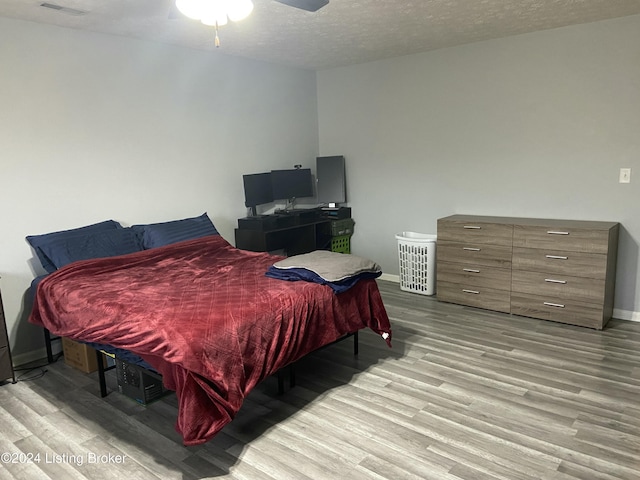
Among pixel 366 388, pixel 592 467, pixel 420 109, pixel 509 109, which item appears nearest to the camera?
pixel 592 467

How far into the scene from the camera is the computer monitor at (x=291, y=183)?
5133 millimetres

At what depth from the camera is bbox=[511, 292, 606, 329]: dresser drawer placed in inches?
147

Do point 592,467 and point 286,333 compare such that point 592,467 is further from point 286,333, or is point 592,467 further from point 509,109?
point 509,109

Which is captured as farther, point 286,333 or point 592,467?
point 286,333

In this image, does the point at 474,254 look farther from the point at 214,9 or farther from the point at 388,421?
the point at 214,9

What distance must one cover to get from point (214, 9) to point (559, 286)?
3.30m

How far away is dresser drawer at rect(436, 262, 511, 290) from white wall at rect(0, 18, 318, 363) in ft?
7.23

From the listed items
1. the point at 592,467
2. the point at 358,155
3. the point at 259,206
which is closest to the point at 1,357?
the point at 259,206

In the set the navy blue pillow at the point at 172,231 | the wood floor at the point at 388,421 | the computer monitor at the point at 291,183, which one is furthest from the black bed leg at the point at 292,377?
the computer monitor at the point at 291,183

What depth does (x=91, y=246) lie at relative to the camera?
349cm

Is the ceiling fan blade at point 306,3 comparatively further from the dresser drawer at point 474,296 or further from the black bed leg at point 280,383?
the dresser drawer at point 474,296

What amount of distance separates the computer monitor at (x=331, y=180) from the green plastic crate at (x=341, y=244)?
430 mm

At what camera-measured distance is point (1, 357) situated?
3.01m

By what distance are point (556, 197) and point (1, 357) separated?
4478mm
